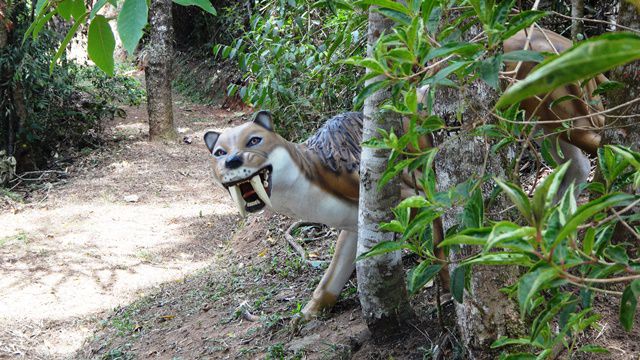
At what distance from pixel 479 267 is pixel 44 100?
827 centimetres

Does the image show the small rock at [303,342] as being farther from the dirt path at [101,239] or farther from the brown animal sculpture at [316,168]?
the dirt path at [101,239]

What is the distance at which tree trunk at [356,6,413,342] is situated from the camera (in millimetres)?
2580

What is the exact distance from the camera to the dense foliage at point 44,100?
8586 mm

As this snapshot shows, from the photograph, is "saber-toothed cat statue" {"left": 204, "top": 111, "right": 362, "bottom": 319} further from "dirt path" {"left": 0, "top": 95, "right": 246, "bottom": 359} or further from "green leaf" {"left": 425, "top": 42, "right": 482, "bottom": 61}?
"dirt path" {"left": 0, "top": 95, "right": 246, "bottom": 359}

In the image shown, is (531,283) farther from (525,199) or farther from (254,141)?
(254,141)

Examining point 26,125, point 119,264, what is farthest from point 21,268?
point 26,125

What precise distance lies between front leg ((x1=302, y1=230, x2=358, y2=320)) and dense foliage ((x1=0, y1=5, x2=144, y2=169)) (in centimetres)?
546

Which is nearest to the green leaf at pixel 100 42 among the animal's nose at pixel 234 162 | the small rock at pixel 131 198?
the animal's nose at pixel 234 162

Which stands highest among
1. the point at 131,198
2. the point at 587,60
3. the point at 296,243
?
the point at 587,60

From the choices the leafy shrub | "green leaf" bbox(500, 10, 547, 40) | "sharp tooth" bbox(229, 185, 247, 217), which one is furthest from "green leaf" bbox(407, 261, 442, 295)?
the leafy shrub

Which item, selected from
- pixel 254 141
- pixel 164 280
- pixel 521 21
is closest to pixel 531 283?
pixel 521 21

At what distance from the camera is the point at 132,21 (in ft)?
3.82

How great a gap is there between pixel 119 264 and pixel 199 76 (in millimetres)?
8582

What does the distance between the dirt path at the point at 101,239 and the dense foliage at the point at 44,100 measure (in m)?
0.54
